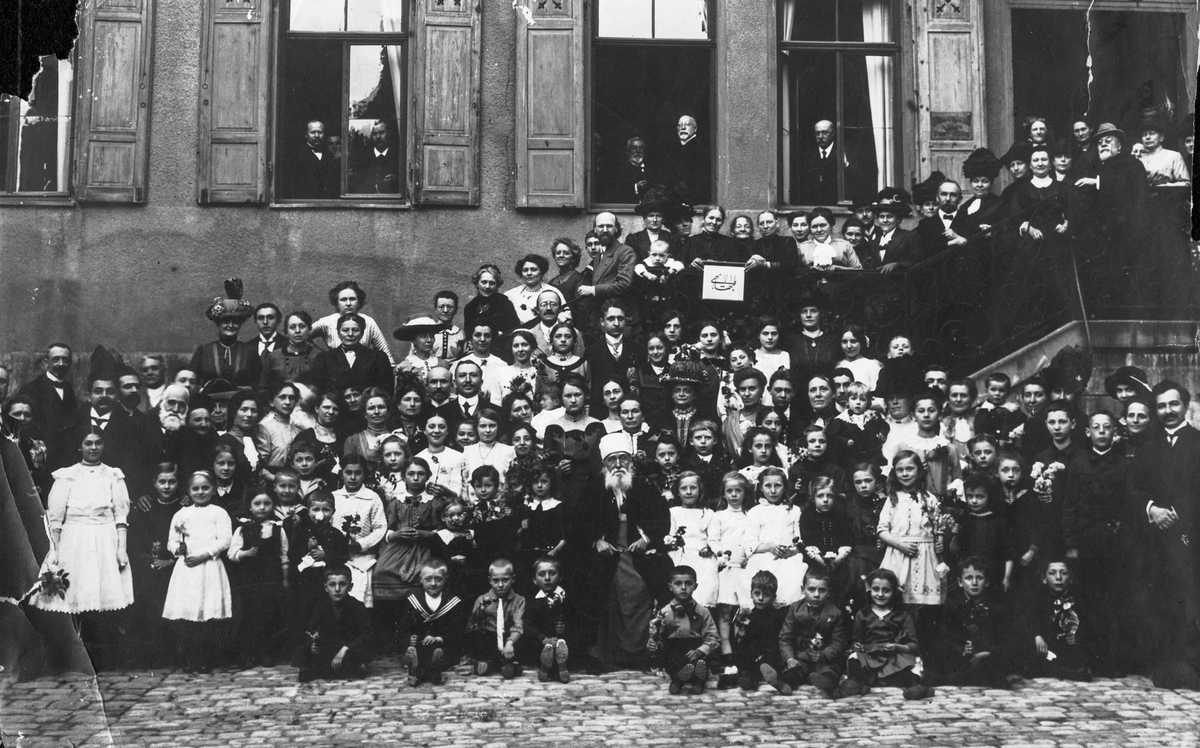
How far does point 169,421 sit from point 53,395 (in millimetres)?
598

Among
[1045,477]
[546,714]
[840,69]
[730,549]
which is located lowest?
[546,714]

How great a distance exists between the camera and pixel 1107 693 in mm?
6859

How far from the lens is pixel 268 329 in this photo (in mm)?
7992

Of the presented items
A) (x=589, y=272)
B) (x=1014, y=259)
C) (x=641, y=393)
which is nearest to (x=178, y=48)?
(x=589, y=272)

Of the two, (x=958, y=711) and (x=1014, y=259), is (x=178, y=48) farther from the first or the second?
(x=958, y=711)

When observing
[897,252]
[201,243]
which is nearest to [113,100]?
[201,243]

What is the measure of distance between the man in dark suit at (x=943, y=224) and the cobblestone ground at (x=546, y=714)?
2.63m

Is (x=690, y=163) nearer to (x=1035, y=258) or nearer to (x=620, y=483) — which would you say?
(x=1035, y=258)

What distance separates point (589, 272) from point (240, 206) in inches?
83.0

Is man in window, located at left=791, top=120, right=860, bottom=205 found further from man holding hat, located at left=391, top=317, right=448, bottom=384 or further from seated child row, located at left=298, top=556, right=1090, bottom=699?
seated child row, located at left=298, top=556, right=1090, bottom=699

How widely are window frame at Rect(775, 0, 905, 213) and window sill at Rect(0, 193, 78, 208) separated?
422 centimetres

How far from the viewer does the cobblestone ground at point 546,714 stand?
626 centimetres

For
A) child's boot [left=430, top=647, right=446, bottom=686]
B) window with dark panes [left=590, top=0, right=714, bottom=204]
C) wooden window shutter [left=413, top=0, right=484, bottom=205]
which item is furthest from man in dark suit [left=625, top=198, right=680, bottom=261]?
child's boot [left=430, top=647, right=446, bottom=686]

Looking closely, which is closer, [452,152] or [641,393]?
[641,393]
